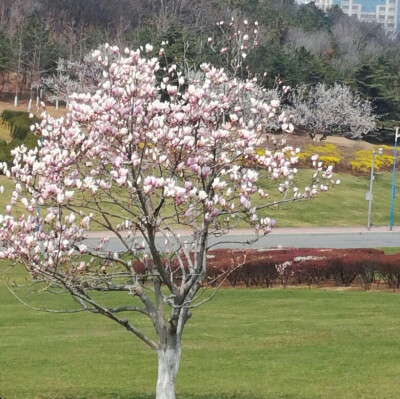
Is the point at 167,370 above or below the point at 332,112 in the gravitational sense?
below

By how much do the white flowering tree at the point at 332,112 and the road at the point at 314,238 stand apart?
104 ft

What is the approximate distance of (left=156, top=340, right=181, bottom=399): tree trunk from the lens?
8.88m

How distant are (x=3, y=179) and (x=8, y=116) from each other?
639 inches

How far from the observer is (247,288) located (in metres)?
23.5

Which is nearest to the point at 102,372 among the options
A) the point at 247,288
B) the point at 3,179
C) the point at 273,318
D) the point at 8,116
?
the point at 273,318

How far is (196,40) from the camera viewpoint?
6881 cm

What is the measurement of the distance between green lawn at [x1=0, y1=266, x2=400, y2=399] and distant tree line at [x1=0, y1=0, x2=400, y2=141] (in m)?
32.9

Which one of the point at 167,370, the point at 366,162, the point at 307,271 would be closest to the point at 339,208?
the point at 366,162

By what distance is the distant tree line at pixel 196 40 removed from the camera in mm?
81438

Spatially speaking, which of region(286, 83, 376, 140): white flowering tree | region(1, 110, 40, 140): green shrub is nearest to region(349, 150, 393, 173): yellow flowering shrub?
region(286, 83, 376, 140): white flowering tree

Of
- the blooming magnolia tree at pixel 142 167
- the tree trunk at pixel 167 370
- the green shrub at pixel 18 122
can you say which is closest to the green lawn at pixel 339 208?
the green shrub at pixel 18 122

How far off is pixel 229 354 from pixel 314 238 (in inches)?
1073

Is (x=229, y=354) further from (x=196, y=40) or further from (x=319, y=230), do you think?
(x=196, y=40)

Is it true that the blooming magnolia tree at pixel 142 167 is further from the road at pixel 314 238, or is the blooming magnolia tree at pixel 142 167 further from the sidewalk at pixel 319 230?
the sidewalk at pixel 319 230
